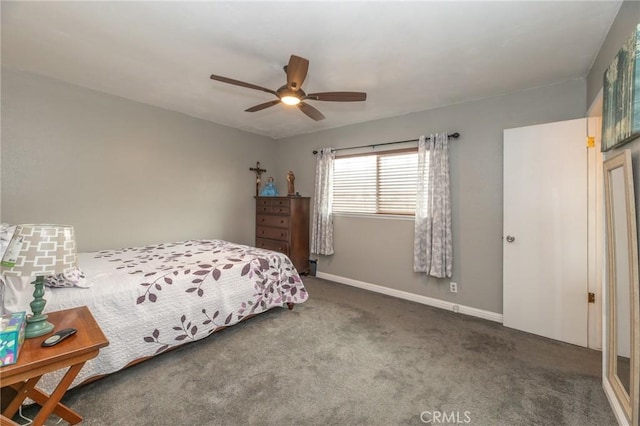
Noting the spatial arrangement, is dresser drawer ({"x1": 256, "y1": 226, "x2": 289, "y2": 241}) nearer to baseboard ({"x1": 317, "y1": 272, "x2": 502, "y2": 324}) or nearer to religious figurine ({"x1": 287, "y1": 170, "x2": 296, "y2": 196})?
religious figurine ({"x1": 287, "y1": 170, "x2": 296, "y2": 196})

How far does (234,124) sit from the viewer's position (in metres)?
4.24

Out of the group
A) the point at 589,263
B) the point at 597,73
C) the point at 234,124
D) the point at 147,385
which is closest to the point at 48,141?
the point at 234,124

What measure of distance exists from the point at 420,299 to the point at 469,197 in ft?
4.55

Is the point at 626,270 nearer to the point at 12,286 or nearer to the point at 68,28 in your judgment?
the point at 12,286

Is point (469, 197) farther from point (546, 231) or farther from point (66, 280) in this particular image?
point (66, 280)

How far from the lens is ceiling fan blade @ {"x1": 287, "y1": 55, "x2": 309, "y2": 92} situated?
184cm

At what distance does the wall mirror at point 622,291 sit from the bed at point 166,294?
247 cm

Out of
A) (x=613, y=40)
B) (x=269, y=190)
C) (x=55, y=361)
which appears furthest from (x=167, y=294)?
(x=613, y=40)

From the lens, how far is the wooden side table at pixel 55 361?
1.10m

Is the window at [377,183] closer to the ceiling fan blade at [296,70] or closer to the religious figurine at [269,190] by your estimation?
the religious figurine at [269,190]

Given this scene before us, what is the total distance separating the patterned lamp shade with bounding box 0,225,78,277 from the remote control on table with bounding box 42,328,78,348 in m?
0.33

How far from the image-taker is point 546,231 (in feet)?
8.32

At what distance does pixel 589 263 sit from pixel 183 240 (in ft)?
14.9

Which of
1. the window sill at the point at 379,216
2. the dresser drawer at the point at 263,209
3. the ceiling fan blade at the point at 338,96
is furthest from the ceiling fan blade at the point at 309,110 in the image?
the dresser drawer at the point at 263,209
